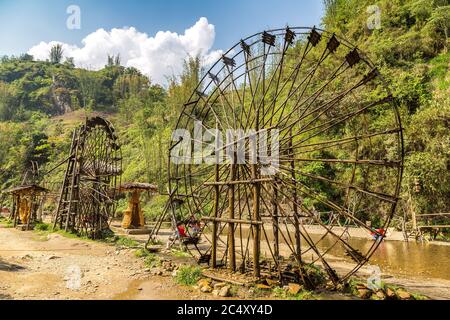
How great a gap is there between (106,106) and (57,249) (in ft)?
244

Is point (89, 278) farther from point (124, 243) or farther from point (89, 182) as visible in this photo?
point (89, 182)

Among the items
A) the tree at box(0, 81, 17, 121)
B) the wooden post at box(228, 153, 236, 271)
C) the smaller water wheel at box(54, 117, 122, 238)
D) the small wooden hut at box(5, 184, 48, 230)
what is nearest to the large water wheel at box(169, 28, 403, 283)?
the wooden post at box(228, 153, 236, 271)

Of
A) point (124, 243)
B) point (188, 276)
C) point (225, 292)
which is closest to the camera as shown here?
point (225, 292)

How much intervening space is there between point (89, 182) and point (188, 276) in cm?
1325

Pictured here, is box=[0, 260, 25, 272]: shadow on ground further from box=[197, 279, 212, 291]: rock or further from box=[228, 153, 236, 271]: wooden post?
box=[228, 153, 236, 271]: wooden post

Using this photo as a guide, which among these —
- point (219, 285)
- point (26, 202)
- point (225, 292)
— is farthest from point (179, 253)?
point (26, 202)

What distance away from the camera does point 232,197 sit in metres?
9.86

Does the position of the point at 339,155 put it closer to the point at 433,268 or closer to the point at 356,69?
the point at 356,69

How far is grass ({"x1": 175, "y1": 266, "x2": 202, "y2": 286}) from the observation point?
9.37 m

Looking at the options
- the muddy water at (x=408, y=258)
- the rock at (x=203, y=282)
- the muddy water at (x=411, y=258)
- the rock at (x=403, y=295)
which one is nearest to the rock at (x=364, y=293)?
the rock at (x=403, y=295)

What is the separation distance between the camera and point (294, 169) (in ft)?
33.6

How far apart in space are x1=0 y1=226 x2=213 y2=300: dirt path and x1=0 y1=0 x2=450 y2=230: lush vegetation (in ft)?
59.0
